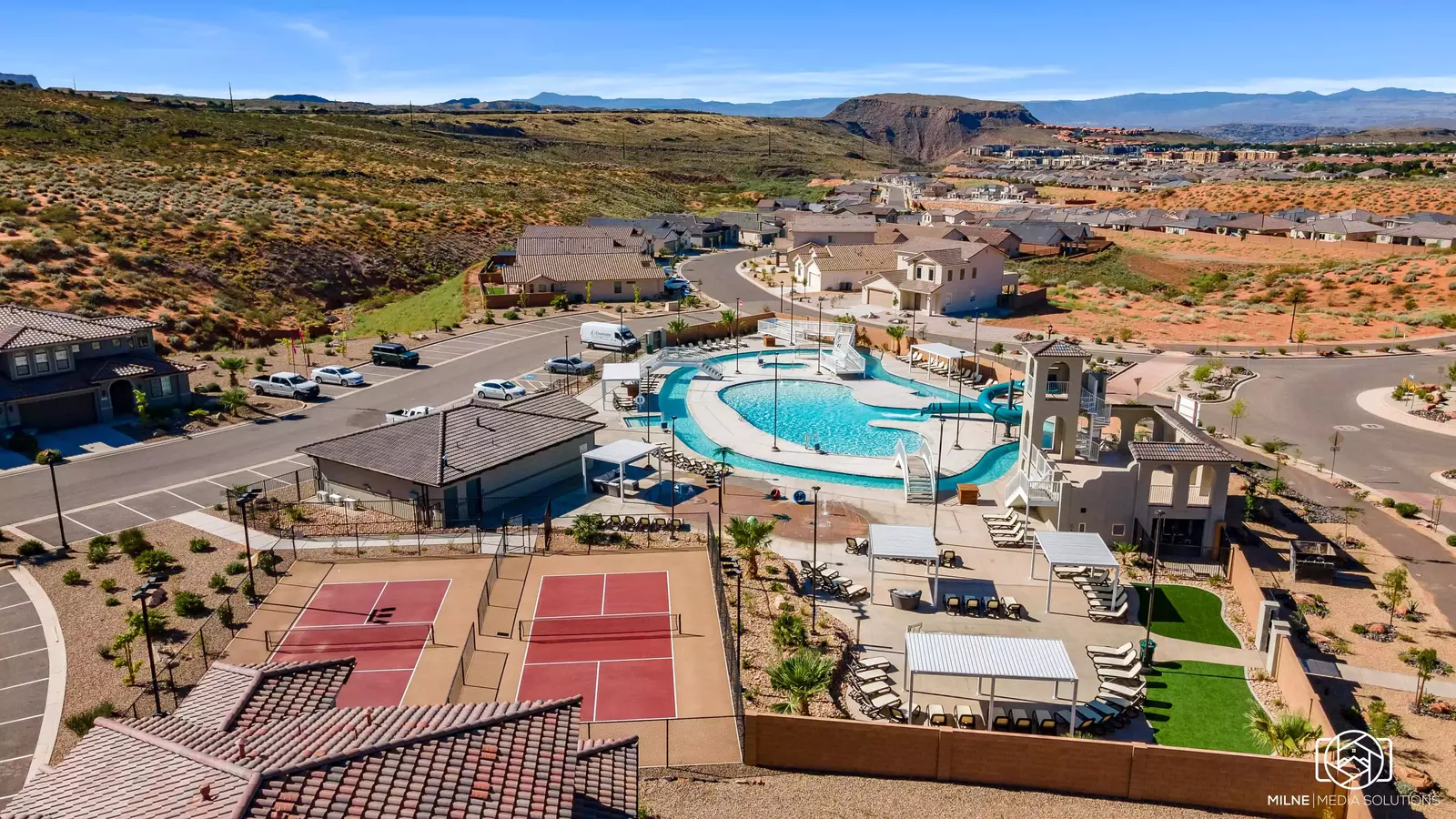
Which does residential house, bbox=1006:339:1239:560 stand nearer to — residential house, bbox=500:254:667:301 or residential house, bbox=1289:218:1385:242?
residential house, bbox=500:254:667:301

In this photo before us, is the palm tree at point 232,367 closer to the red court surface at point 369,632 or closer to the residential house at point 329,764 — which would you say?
the red court surface at point 369,632

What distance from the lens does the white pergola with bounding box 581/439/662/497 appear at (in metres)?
34.0

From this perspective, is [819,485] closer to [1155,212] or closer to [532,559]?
[532,559]

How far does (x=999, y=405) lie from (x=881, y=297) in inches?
1284

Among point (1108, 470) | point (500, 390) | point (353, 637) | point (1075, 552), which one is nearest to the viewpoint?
point (353, 637)

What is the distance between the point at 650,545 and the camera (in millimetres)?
29734

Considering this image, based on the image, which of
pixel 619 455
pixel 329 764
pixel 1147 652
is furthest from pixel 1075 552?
pixel 329 764

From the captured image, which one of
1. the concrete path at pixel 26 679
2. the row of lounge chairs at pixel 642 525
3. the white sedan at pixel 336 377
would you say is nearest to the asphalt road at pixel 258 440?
the white sedan at pixel 336 377

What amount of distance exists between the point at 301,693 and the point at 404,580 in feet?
43.5

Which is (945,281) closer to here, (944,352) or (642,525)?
(944,352)

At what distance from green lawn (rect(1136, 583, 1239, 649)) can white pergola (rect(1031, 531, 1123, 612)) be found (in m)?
1.17

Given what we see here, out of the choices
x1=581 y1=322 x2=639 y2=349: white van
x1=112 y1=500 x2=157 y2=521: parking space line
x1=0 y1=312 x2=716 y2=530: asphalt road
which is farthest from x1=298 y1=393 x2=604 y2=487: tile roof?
x1=581 y1=322 x2=639 y2=349: white van

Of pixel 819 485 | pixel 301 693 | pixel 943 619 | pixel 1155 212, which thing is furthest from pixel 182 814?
pixel 1155 212

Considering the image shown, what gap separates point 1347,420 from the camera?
149 ft
